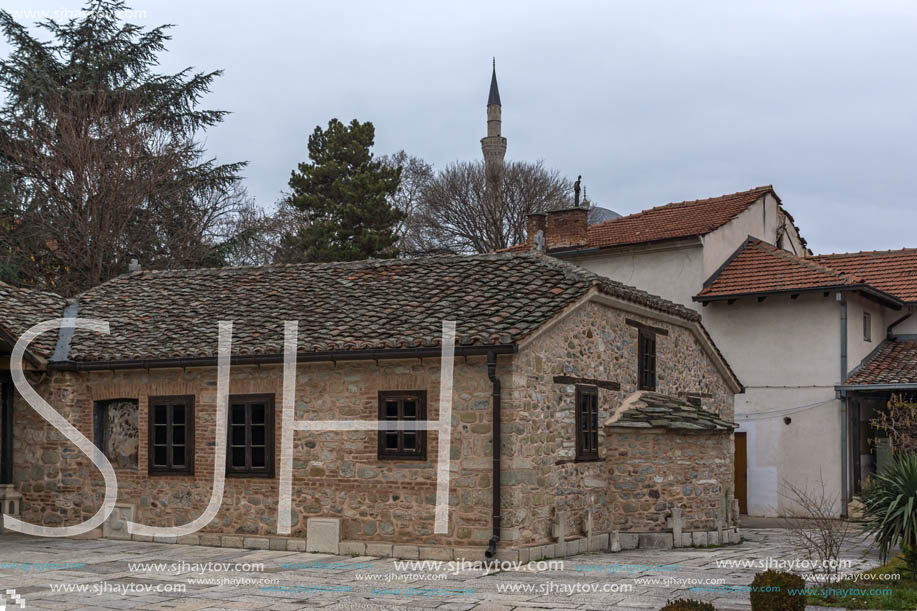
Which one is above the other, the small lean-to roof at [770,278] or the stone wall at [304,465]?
the small lean-to roof at [770,278]

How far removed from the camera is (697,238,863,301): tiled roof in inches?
829

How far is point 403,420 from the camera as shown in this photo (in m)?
13.6

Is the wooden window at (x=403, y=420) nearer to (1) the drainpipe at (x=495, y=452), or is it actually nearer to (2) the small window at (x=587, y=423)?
(1) the drainpipe at (x=495, y=452)

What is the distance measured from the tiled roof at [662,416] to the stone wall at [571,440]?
0.22 m

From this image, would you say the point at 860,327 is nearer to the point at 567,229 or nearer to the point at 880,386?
the point at 880,386

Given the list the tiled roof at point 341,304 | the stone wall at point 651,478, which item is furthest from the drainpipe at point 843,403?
the stone wall at point 651,478

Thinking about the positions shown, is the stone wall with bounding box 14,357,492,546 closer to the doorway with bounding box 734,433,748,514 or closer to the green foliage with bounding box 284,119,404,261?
the doorway with bounding box 734,433,748,514

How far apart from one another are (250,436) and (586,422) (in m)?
5.09

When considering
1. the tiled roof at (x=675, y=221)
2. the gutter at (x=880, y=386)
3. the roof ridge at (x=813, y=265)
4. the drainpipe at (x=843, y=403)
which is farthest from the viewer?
the tiled roof at (x=675, y=221)

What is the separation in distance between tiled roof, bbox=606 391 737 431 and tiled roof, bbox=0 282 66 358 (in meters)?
9.23

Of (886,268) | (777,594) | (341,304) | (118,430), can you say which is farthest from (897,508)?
(886,268)

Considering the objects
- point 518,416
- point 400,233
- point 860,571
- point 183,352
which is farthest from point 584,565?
point 400,233

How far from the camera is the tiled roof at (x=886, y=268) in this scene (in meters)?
22.9

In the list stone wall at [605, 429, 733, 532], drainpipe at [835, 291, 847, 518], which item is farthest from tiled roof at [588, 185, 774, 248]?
stone wall at [605, 429, 733, 532]
